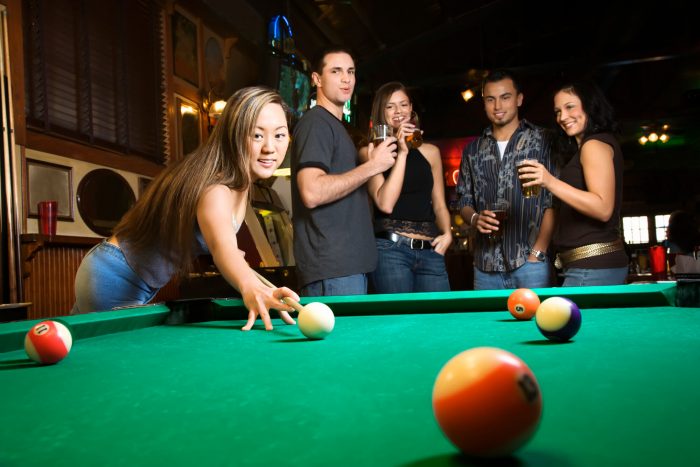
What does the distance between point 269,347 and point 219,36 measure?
5.14 m

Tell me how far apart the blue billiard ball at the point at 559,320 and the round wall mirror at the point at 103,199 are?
3.55 metres

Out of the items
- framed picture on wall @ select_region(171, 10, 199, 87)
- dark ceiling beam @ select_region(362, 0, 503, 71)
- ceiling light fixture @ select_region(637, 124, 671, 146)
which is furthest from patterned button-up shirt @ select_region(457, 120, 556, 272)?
ceiling light fixture @ select_region(637, 124, 671, 146)

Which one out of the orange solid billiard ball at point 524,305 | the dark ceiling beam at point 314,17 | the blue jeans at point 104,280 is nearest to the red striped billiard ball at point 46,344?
the blue jeans at point 104,280

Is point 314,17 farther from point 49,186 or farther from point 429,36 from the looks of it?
point 49,186

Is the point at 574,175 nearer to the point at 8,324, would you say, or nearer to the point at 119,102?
the point at 8,324

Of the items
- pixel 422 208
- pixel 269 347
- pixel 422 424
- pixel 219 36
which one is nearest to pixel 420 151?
pixel 422 208

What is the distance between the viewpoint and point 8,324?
5.59ft

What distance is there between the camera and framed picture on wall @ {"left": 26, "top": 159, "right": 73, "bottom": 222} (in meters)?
3.71

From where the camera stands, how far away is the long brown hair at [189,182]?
7.01 feet

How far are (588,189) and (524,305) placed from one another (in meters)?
1.11

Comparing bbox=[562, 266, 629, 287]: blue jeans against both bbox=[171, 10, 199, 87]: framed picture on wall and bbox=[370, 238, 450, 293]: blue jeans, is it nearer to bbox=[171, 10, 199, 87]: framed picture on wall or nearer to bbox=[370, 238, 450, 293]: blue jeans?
bbox=[370, 238, 450, 293]: blue jeans

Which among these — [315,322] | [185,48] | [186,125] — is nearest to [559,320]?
[315,322]

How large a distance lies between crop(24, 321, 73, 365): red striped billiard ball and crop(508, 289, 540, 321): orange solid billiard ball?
1217 millimetres

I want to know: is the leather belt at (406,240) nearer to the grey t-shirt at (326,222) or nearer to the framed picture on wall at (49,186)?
the grey t-shirt at (326,222)
